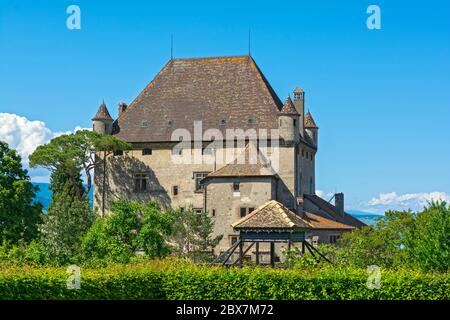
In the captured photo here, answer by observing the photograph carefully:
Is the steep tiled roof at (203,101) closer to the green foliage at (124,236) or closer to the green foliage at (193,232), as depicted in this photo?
the green foliage at (193,232)

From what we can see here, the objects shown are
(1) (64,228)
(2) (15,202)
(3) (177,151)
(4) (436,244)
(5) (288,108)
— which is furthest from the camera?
(3) (177,151)

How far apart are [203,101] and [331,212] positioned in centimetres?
1403

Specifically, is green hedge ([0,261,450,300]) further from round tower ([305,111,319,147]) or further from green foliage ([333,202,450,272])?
round tower ([305,111,319,147])

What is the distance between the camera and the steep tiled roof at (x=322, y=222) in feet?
219

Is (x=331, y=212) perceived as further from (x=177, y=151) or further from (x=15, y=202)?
(x=15, y=202)

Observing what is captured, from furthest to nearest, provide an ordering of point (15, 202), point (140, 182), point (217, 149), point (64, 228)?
point (140, 182), point (217, 149), point (15, 202), point (64, 228)

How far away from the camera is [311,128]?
255ft

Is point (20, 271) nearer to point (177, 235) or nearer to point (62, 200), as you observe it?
point (62, 200)

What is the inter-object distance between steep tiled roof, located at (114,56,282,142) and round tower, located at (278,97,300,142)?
2.89ft

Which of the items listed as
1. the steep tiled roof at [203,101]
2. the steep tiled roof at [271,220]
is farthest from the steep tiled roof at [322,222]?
the steep tiled roof at [271,220]

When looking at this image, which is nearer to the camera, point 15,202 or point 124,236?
point 124,236

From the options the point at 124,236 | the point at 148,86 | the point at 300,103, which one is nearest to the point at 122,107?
the point at 148,86

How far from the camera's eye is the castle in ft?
215

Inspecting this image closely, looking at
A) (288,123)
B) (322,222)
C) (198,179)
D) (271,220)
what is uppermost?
(288,123)
